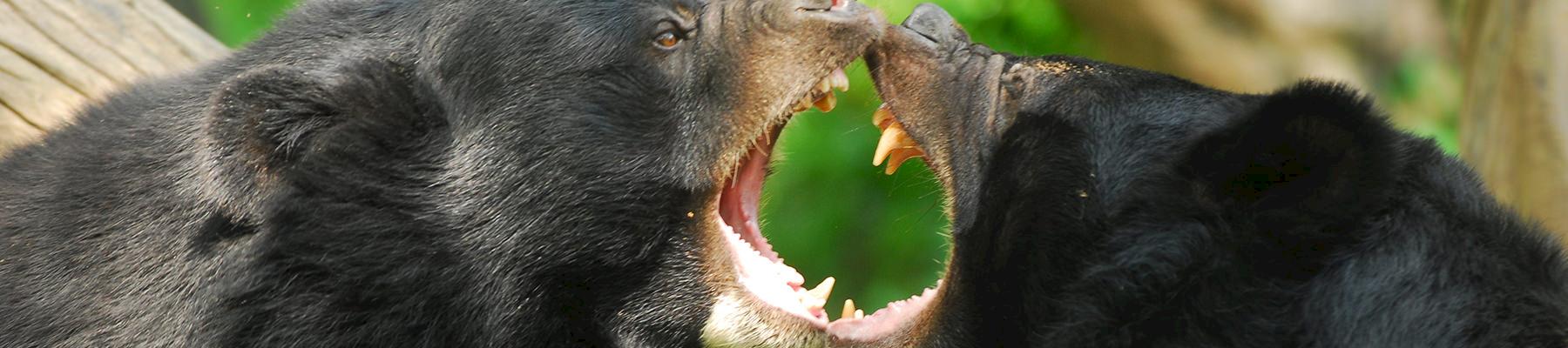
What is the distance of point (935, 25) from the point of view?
4.29m

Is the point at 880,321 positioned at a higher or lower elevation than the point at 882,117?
lower

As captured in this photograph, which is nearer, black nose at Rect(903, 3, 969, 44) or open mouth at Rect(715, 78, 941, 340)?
open mouth at Rect(715, 78, 941, 340)

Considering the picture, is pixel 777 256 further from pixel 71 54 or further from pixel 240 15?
pixel 240 15

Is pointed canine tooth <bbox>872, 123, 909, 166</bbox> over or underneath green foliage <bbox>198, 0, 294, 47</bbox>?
over

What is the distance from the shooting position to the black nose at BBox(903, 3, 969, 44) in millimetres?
4262

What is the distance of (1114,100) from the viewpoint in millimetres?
3887

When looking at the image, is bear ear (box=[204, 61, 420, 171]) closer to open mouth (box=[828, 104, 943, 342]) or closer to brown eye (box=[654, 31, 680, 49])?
brown eye (box=[654, 31, 680, 49])

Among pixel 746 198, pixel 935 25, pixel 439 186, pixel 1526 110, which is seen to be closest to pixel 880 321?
pixel 746 198

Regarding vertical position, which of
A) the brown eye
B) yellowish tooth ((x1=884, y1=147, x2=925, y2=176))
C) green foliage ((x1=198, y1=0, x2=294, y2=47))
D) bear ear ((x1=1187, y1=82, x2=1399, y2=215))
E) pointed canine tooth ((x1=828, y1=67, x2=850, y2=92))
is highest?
bear ear ((x1=1187, y1=82, x2=1399, y2=215))

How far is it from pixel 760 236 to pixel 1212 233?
1.30 metres

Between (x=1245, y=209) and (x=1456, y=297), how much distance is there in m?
0.44

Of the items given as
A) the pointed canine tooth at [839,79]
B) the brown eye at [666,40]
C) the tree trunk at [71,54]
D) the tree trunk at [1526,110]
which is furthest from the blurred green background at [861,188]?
the brown eye at [666,40]

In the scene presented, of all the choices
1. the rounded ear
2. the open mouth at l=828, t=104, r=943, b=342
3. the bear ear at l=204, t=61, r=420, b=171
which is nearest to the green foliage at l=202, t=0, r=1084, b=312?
the open mouth at l=828, t=104, r=943, b=342

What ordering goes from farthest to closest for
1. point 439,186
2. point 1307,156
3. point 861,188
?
point 861,188, point 439,186, point 1307,156
